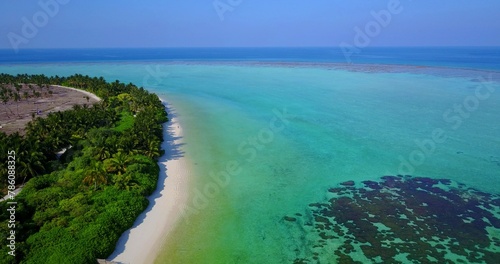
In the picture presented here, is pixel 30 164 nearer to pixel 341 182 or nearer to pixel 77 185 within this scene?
pixel 77 185

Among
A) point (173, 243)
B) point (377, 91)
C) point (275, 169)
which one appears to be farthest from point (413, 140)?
point (377, 91)

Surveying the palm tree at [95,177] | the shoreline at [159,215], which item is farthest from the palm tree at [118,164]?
the shoreline at [159,215]

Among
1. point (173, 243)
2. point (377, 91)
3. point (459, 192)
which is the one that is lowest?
point (173, 243)

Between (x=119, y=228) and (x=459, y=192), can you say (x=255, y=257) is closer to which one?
A: (x=119, y=228)

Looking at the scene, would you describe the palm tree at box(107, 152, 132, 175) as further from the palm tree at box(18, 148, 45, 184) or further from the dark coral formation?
the dark coral formation

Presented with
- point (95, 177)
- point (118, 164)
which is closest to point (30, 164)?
point (95, 177)
